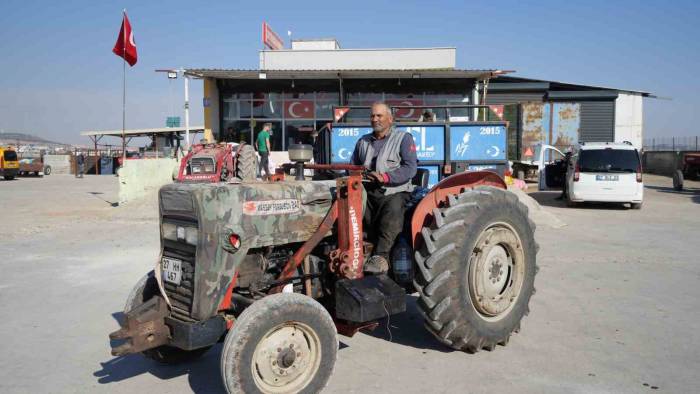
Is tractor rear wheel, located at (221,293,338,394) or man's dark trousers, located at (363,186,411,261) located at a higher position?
man's dark trousers, located at (363,186,411,261)

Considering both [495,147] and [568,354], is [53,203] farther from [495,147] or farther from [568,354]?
[568,354]

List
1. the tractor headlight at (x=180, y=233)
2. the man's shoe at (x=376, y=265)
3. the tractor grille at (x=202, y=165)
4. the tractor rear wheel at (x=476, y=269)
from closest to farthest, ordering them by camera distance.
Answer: the tractor headlight at (x=180, y=233)
the tractor rear wheel at (x=476, y=269)
the man's shoe at (x=376, y=265)
the tractor grille at (x=202, y=165)

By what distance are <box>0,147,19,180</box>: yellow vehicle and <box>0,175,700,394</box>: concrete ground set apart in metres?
24.3

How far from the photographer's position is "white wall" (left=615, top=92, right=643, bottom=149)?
28281 millimetres

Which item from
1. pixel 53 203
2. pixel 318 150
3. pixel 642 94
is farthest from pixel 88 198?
pixel 642 94

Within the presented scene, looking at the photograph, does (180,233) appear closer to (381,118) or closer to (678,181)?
(381,118)

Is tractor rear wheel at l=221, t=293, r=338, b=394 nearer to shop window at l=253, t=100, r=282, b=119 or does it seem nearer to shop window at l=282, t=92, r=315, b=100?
shop window at l=282, t=92, r=315, b=100

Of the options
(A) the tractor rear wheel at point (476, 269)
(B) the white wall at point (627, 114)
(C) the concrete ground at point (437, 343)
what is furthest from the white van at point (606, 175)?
(B) the white wall at point (627, 114)

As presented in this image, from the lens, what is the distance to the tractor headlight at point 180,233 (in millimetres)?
3269

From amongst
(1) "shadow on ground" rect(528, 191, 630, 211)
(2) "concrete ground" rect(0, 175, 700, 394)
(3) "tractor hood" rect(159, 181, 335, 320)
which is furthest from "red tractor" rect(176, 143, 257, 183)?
(3) "tractor hood" rect(159, 181, 335, 320)

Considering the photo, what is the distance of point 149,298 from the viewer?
376cm

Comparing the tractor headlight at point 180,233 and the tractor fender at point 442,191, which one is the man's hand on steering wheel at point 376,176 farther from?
the tractor headlight at point 180,233

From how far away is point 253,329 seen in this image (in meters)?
2.94

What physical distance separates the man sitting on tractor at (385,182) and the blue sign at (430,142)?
230 inches
